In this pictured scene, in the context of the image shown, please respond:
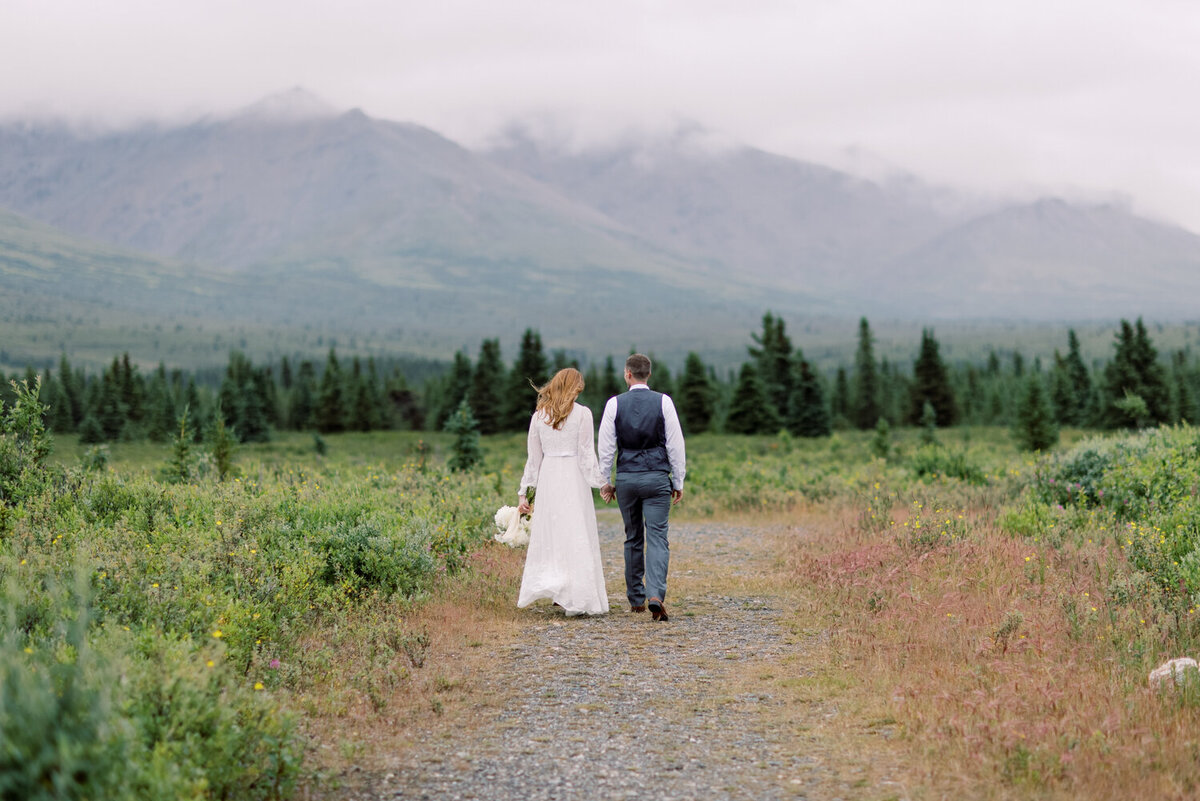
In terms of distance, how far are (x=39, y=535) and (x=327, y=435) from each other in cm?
8858

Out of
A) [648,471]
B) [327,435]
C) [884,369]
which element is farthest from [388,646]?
Result: [884,369]

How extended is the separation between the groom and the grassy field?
1.74m

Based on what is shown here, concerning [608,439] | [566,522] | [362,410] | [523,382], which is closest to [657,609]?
[566,522]

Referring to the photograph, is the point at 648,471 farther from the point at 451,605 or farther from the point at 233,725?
the point at 233,725

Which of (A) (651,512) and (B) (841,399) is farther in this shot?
(B) (841,399)

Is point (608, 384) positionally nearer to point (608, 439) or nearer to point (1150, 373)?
point (1150, 373)

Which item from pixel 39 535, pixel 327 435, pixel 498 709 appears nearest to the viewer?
pixel 498 709

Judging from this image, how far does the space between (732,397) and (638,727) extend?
7015 centimetres

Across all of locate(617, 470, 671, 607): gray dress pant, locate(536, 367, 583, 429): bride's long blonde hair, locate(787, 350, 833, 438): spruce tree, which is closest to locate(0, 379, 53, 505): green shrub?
locate(536, 367, 583, 429): bride's long blonde hair

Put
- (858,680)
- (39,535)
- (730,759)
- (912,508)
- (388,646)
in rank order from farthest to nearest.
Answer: (912,508)
(39,535)
(388,646)
(858,680)
(730,759)

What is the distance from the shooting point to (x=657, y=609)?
11055mm

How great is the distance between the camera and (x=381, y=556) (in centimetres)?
1159

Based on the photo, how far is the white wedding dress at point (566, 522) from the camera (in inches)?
444

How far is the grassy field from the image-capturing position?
222 inches
